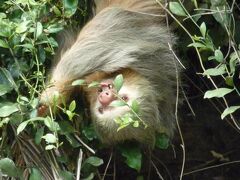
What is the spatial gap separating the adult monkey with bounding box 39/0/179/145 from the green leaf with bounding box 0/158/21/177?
321 millimetres

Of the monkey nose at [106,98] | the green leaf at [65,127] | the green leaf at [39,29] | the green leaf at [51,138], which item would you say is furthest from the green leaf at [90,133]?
the green leaf at [39,29]

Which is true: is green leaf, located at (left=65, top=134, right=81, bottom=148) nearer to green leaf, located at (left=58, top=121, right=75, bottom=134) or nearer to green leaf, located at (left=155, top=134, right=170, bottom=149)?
green leaf, located at (left=58, top=121, right=75, bottom=134)

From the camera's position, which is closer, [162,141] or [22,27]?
[22,27]

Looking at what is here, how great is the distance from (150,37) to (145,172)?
1.05 m

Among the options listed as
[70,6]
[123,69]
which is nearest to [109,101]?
[123,69]

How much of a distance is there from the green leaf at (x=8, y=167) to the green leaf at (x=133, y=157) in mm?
612

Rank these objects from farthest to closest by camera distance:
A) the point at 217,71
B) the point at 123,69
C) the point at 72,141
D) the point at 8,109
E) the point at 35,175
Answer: the point at 123,69
the point at 72,141
the point at 35,175
the point at 8,109
the point at 217,71

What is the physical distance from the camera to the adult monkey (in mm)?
3490

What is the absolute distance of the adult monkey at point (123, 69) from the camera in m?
3.49

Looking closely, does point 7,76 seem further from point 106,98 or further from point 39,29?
point 106,98

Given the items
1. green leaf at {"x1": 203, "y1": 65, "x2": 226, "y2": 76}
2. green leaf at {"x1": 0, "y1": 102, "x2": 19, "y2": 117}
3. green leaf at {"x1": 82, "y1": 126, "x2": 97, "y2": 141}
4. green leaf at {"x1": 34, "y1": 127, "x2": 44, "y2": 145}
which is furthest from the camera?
green leaf at {"x1": 82, "y1": 126, "x2": 97, "y2": 141}

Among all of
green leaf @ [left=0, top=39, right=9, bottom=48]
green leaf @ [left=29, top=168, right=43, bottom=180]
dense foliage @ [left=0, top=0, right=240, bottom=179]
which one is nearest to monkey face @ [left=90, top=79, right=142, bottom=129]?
dense foliage @ [left=0, top=0, right=240, bottom=179]

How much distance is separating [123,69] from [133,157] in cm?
49

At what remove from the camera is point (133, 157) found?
11.6ft
